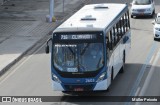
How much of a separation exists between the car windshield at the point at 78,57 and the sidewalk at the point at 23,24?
6455 mm

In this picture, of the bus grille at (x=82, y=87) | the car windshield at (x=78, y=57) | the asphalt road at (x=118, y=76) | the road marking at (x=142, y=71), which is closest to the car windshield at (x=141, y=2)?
the asphalt road at (x=118, y=76)

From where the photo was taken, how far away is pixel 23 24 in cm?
4175

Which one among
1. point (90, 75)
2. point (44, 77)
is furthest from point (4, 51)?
point (90, 75)

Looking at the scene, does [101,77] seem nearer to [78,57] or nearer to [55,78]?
[78,57]

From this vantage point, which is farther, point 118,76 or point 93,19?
point 118,76

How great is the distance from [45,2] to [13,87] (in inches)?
990

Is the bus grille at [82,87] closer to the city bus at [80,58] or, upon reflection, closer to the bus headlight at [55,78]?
the city bus at [80,58]

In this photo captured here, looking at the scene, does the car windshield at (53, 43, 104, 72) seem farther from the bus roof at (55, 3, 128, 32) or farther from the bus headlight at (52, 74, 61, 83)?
the bus roof at (55, 3, 128, 32)

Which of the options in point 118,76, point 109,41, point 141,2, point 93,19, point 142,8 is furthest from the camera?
point 141,2

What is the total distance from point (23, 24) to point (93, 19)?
55.0ft

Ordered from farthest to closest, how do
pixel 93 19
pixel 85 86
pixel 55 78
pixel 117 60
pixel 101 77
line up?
pixel 117 60 → pixel 93 19 → pixel 55 78 → pixel 101 77 → pixel 85 86

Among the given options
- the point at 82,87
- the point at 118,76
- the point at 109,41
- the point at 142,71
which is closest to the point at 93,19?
the point at 109,41

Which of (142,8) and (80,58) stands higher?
(80,58)

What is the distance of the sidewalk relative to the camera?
33906 millimetres
